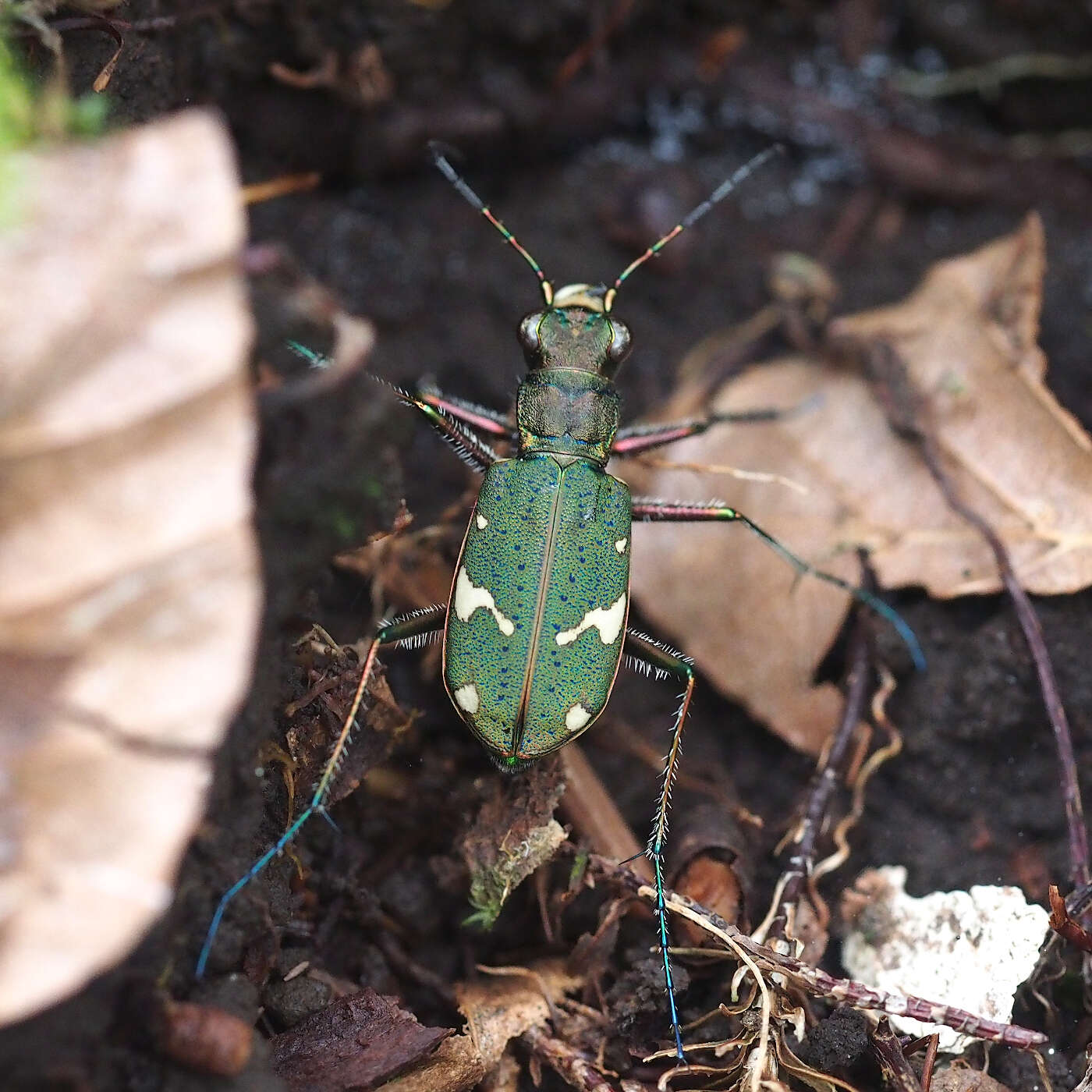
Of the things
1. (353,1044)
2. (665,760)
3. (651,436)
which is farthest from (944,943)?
(651,436)

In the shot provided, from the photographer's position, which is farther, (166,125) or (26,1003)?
(166,125)

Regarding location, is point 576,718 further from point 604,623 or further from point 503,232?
point 503,232

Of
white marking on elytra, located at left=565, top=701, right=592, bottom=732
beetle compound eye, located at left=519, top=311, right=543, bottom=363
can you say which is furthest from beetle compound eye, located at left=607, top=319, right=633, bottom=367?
white marking on elytra, located at left=565, top=701, right=592, bottom=732

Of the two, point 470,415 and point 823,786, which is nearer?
point 823,786

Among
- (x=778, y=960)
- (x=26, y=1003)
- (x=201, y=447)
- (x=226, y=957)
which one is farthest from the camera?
(x=778, y=960)

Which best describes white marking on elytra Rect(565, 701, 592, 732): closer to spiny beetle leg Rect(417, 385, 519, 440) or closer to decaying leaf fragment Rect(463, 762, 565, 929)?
decaying leaf fragment Rect(463, 762, 565, 929)

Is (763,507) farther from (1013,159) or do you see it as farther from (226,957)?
(226,957)

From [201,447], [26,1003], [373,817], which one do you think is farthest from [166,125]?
[373,817]
